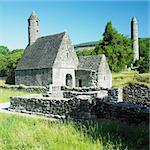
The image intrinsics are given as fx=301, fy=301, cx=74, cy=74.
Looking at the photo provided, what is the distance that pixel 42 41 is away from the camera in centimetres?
3897

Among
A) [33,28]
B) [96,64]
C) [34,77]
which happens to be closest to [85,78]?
[96,64]

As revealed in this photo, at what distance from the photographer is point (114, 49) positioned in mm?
51312

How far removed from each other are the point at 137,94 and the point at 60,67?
17.9 metres

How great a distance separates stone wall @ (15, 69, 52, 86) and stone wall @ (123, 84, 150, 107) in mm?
17036

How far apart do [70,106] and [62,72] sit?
2092 centimetres

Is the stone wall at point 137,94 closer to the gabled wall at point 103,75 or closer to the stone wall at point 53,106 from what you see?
the stone wall at point 53,106

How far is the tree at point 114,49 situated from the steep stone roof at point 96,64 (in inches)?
571

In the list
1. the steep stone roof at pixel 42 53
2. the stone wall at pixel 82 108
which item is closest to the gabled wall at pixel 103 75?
the steep stone roof at pixel 42 53

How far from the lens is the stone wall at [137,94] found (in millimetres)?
17109

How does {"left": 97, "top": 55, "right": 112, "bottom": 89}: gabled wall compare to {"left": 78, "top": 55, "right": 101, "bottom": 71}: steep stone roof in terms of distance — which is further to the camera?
{"left": 78, "top": 55, "right": 101, "bottom": 71}: steep stone roof

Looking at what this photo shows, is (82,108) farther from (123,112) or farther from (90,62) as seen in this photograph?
(90,62)

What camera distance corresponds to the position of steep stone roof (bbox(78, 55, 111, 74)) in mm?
34312

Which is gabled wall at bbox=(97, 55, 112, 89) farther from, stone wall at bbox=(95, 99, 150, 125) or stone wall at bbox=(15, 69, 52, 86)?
stone wall at bbox=(95, 99, 150, 125)

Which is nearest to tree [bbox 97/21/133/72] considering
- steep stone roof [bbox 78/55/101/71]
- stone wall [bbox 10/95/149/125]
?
steep stone roof [bbox 78/55/101/71]
